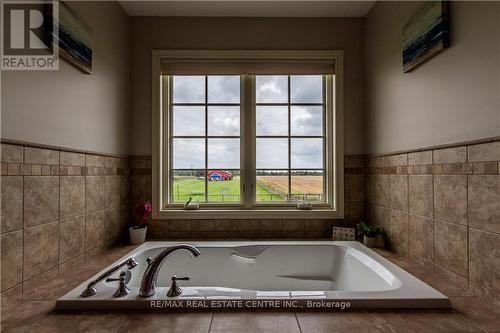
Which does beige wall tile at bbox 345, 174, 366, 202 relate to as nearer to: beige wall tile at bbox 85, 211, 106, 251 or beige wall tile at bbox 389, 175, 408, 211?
beige wall tile at bbox 389, 175, 408, 211

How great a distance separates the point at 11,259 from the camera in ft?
3.77

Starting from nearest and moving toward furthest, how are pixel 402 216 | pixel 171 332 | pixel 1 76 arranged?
pixel 171 332, pixel 1 76, pixel 402 216

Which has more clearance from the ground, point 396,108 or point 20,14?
point 20,14

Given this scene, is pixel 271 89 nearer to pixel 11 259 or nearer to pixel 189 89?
pixel 189 89

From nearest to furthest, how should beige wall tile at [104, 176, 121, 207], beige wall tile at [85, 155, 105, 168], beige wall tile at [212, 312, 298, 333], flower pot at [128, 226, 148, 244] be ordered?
beige wall tile at [212, 312, 298, 333] → beige wall tile at [85, 155, 105, 168] → beige wall tile at [104, 176, 121, 207] → flower pot at [128, 226, 148, 244]

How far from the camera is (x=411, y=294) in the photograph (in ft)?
3.79

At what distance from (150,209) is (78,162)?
68 centimetres

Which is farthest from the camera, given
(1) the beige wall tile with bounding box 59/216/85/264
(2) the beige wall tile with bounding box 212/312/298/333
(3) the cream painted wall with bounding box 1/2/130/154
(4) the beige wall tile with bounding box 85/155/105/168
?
(4) the beige wall tile with bounding box 85/155/105/168

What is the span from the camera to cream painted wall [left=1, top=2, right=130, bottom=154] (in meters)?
1.21

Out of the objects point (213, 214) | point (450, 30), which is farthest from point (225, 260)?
point (450, 30)

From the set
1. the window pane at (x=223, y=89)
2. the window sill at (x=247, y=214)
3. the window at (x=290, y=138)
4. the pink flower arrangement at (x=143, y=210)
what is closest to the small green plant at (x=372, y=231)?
the window sill at (x=247, y=214)

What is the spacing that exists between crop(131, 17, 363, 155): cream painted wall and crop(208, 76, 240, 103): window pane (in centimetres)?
26

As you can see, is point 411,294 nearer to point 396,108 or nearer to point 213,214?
point 396,108

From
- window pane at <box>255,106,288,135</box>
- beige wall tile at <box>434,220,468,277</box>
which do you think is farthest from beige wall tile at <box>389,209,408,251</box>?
window pane at <box>255,106,288,135</box>
